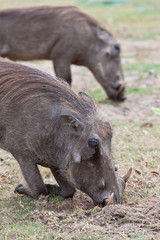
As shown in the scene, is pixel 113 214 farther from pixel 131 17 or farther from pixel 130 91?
pixel 131 17

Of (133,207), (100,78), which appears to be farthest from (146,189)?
(100,78)

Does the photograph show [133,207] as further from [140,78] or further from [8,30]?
[140,78]

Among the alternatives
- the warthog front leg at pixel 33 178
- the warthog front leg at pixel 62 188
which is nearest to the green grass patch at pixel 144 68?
the warthog front leg at pixel 62 188

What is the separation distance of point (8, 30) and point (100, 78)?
1.66 meters

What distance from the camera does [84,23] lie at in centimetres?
770

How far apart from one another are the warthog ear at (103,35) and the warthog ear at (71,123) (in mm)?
4361

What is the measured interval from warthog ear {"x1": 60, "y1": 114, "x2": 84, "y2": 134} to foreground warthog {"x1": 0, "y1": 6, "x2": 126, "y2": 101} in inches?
157

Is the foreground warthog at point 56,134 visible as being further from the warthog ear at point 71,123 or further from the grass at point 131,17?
the grass at point 131,17

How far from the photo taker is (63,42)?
7.59 metres

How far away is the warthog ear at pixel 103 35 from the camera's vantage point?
7.75m

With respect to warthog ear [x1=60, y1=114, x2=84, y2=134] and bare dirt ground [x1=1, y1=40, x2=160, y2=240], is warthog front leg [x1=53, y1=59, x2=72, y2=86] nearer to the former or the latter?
bare dirt ground [x1=1, y1=40, x2=160, y2=240]

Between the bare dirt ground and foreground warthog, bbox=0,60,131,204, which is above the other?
foreground warthog, bbox=0,60,131,204

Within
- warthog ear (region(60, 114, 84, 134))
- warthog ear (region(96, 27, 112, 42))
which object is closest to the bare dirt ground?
warthog ear (region(60, 114, 84, 134))

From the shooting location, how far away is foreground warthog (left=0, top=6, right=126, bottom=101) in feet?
24.9
